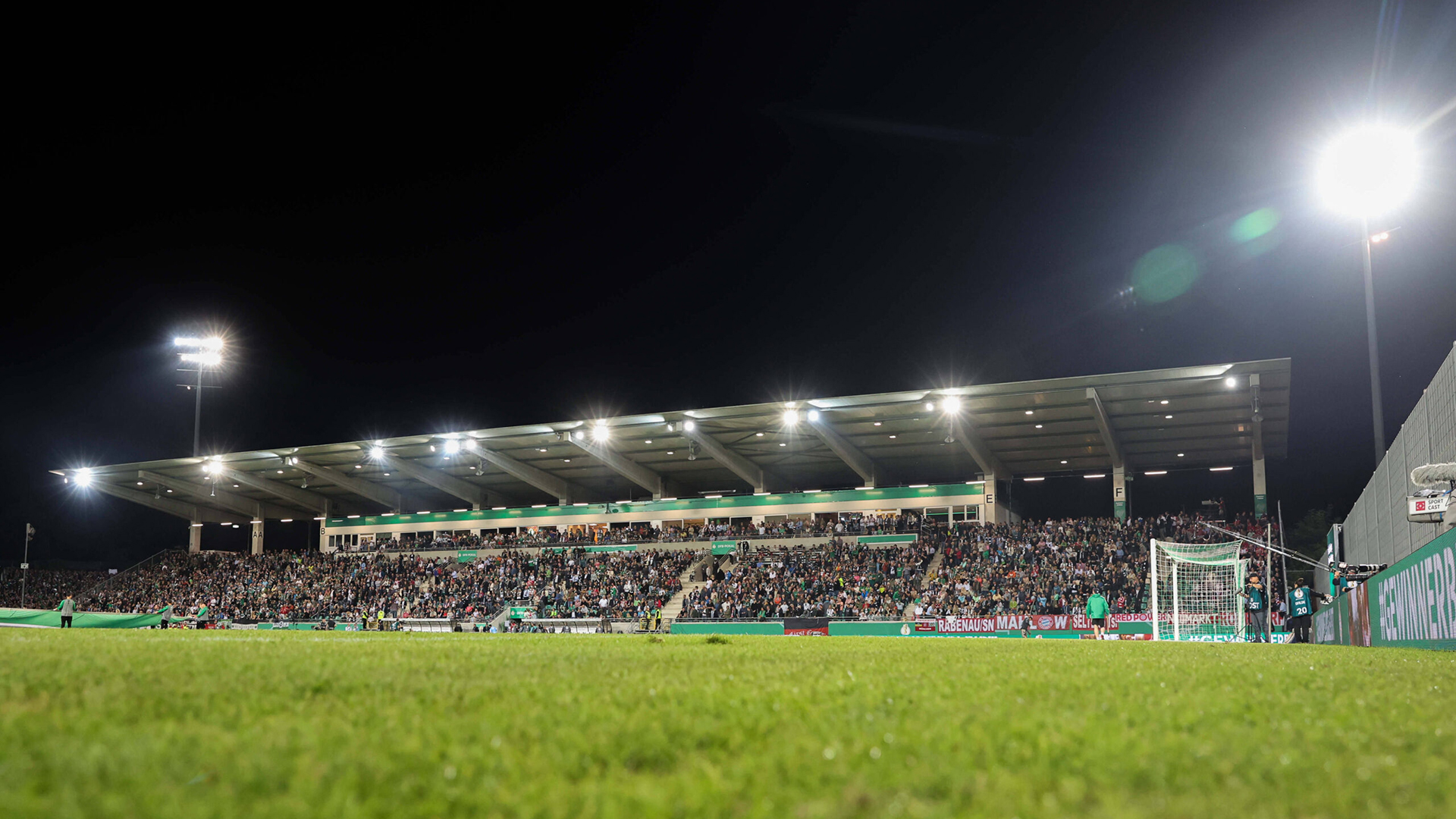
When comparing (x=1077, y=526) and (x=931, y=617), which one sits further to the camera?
(x=1077, y=526)

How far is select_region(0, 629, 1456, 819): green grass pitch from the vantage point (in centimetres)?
209

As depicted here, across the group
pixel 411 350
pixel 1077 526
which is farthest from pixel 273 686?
pixel 411 350

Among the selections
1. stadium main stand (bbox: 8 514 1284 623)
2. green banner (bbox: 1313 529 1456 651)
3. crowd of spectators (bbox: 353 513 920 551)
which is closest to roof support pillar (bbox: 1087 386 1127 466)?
stadium main stand (bbox: 8 514 1284 623)

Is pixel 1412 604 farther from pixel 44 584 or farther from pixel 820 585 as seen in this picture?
pixel 44 584

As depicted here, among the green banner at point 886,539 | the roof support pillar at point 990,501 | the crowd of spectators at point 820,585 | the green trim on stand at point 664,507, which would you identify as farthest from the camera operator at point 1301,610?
the green trim on stand at point 664,507

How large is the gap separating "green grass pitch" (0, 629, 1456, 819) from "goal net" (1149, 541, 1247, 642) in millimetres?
24233

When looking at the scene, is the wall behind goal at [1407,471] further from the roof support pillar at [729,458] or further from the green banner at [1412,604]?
the roof support pillar at [729,458]

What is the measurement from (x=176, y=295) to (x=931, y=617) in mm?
43336

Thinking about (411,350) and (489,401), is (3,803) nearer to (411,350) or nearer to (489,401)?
(489,401)

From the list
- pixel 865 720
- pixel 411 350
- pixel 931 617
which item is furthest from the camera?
pixel 411 350

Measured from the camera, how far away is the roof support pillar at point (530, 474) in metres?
44.5

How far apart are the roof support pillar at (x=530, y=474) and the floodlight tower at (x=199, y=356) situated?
19.4m

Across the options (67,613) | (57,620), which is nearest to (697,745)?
(67,613)

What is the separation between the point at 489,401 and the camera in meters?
47.1
